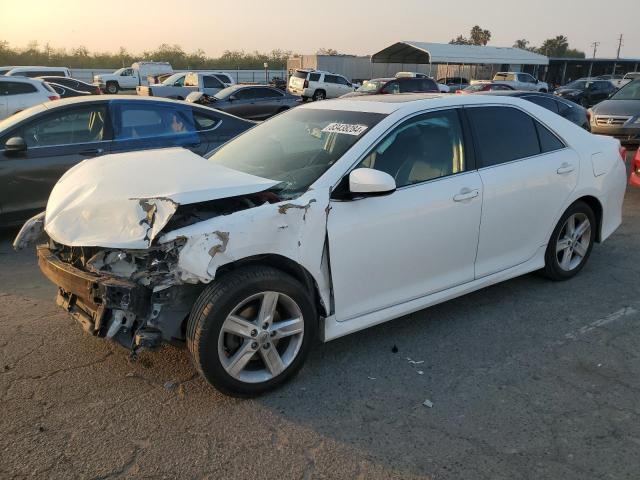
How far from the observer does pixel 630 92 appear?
42.6 ft

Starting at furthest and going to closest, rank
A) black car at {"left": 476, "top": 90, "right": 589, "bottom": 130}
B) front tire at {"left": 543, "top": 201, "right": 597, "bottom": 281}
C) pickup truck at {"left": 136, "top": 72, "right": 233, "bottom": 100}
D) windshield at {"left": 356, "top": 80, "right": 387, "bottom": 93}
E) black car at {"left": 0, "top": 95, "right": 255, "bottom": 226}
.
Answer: pickup truck at {"left": 136, "top": 72, "right": 233, "bottom": 100}
windshield at {"left": 356, "top": 80, "right": 387, "bottom": 93}
black car at {"left": 476, "top": 90, "right": 589, "bottom": 130}
black car at {"left": 0, "top": 95, "right": 255, "bottom": 226}
front tire at {"left": 543, "top": 201, "right": 597, "bottom": 281}

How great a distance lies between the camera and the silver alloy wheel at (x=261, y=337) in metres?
2.90

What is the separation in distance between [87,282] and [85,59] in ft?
273

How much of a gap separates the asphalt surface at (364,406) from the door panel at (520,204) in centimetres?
48

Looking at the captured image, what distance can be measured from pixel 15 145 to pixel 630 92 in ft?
43.6

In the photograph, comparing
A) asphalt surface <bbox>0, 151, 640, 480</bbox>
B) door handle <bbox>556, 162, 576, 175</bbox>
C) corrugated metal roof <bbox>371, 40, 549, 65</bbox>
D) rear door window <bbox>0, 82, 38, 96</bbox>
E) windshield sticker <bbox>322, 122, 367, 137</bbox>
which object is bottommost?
asphalt surface <bbox>0, 151, 640, 480</bbox>

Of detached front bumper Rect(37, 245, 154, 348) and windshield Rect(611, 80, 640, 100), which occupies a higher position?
windshield Rect(611, 80, 640, 100)

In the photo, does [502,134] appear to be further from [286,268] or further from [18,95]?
[18,95]

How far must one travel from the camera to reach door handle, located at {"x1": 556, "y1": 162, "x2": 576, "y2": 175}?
4283 millimetres

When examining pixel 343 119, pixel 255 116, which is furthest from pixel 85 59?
pixel 343 119

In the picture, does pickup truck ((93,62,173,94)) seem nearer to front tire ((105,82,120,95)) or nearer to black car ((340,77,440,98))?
front tire ((105,82,120,95))

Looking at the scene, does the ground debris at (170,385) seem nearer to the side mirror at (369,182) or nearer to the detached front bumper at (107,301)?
the detached front bumper at (107,301)

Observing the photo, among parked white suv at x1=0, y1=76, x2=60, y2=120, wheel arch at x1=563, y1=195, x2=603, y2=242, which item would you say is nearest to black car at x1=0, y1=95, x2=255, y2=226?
wheel arch at x1=563, y1=195, x2=603, y2=242

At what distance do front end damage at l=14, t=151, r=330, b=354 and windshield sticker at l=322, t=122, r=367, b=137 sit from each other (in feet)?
2.04
